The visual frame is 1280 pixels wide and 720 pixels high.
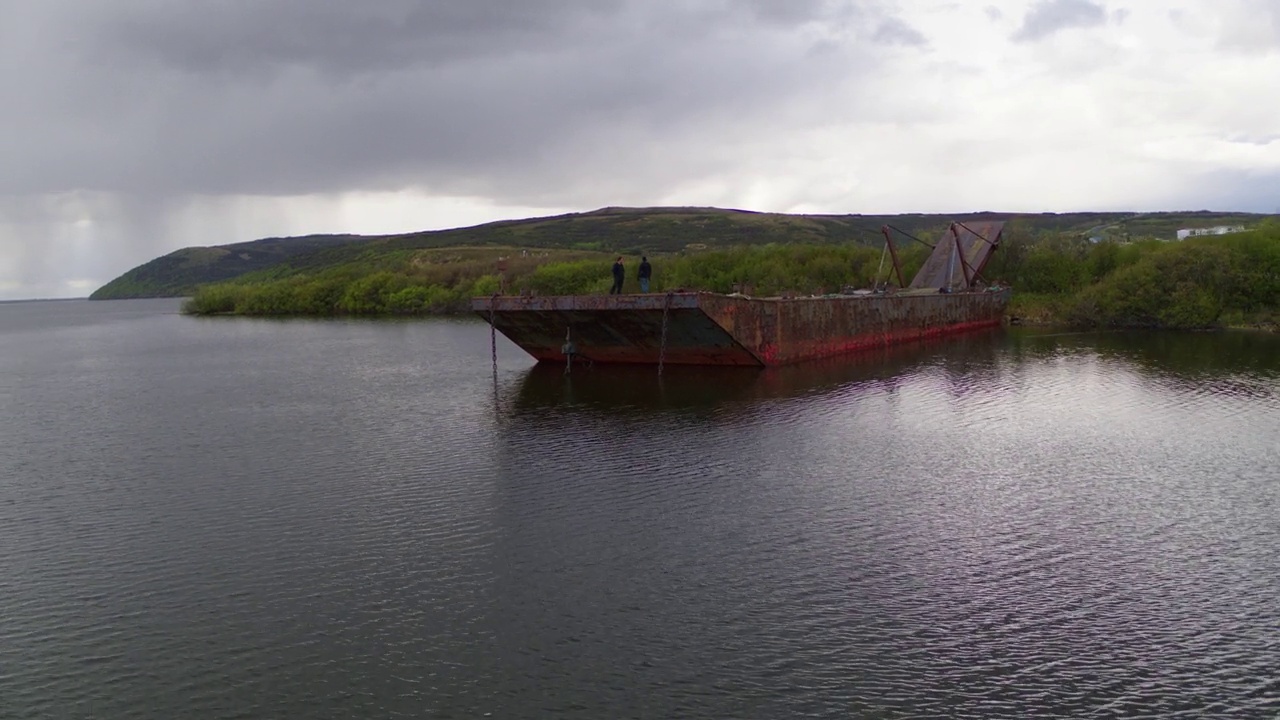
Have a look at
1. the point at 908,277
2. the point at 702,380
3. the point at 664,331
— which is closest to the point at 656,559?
the point at 664,331

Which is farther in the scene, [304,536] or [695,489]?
[695,489]

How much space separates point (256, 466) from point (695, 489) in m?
7.88

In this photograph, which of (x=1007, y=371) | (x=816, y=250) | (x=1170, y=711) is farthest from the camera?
(x=816, y=250)

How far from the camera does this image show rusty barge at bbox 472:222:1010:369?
25.9 meters

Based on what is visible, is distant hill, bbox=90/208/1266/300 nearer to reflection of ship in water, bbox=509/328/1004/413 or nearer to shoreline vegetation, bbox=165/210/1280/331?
shoreline vegetation, bbox=165/210/1280/331

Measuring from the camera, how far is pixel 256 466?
16.7 meters

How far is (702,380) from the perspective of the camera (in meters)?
26.3

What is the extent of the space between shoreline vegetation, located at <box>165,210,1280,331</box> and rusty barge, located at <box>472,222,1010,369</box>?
136cm

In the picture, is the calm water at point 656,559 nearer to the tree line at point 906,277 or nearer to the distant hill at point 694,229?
the tree line at point 906,277

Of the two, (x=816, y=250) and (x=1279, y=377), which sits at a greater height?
(x=816, y=250)

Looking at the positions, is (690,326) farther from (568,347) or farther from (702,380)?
(568,347)

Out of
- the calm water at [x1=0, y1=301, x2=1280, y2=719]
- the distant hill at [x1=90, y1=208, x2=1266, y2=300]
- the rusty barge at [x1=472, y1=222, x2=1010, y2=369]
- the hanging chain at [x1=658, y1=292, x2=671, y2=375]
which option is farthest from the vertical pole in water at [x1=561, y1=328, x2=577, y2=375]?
the distant hill at [x1=90, y1=208, x2=1266, y2=300]

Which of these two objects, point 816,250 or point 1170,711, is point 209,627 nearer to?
point 1170,711

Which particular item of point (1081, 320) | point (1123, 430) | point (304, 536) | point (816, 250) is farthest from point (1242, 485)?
point (816, 250)
